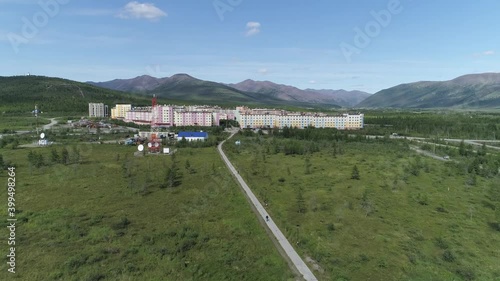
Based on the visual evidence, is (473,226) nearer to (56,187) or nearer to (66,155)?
(56,187)

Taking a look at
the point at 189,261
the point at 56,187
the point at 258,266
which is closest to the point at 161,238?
the point at 189,261

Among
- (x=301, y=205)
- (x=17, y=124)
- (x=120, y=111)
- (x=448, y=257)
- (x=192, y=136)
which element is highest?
(x=120, y=111)

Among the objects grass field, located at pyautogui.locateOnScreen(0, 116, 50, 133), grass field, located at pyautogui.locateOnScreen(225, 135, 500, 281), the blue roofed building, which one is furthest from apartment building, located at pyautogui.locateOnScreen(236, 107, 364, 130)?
grass field, located at pyautogui.locateOnScreen(0, 116, 50, 133)

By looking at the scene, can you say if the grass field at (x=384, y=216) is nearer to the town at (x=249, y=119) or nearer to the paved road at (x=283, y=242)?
the paved road at (x=283, y=242)

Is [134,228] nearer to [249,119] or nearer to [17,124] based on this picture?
[249,119]

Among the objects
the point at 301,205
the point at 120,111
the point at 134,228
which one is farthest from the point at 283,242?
the point at 120,111

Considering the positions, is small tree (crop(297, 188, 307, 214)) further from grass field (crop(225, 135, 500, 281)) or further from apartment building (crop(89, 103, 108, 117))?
apartment building (crop(89, 103, 108, 117))

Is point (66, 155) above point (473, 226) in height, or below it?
above
